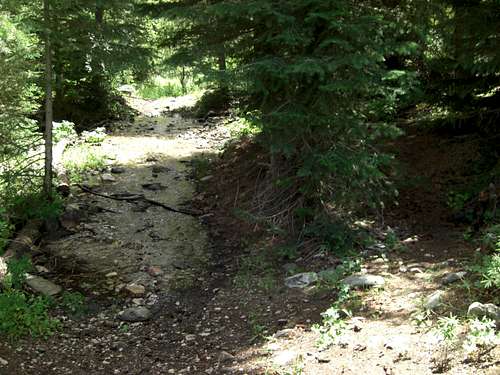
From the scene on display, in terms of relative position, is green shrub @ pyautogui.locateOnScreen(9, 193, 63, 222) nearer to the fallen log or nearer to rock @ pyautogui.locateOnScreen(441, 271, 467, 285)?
the fallen log

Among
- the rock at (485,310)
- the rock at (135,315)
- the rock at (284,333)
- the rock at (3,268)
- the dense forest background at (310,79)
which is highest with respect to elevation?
the dense forest background at (310,79)

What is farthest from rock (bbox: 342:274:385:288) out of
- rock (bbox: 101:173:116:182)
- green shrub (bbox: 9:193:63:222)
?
rock (bbox: 101:173:116:182)

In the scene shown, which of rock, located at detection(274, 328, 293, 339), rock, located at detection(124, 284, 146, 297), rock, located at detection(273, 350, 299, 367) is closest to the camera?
rock, located at detection(273, 350, 299, 367)

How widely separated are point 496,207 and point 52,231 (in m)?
7.79

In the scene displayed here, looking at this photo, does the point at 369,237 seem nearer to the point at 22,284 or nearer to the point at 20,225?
the point at 22,284

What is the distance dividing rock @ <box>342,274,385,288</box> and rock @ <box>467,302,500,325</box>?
1.53 meters

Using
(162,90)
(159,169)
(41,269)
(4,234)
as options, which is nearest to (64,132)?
(159,169)

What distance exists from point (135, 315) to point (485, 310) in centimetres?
453

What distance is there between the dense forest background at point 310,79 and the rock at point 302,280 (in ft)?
2.23

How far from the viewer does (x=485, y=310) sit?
4660 millimetres

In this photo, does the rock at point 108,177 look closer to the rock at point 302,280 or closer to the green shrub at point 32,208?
the green shrub at point 32,208

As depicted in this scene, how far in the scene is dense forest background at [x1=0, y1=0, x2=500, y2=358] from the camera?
6695 millimetres

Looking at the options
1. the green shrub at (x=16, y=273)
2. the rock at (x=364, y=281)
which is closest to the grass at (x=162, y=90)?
the green shrub at (x=16, y=273)

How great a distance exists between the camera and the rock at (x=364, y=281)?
625 centimetres
